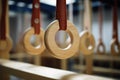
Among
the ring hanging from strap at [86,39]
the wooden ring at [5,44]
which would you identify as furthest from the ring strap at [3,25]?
the ring hanging from strap at [86,39]

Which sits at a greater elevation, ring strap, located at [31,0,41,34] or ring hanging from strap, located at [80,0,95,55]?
ring strap, located at [31,0,41,34]

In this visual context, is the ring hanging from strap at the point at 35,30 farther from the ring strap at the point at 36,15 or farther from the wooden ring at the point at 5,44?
the wooden ring at the point at 5,44

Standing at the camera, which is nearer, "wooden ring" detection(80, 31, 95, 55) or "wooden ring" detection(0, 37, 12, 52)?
"wooden ring" detection(80, 31, 95, 55)

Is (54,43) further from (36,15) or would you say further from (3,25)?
(3,25)

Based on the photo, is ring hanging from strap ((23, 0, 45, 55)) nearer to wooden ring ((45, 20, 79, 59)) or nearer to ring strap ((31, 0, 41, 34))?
ring strap ((31, 0, 41, 34))

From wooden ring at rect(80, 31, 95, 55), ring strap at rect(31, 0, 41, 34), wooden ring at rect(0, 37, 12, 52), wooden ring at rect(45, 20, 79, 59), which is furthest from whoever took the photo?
wooden ring at rect(0, 37, 12, 52)

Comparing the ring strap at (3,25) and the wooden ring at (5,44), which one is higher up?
the ring strap at (3,25)

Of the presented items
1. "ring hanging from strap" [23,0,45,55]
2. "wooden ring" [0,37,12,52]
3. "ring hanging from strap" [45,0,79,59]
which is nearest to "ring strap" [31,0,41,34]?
"ring hanging from strap" [23,0,45,55]

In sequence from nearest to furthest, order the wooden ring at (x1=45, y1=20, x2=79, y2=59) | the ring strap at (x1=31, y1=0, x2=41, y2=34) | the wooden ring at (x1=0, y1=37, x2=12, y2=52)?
the wooden ring at (x1=45, y1=20, x2=79, y2=59), the ring strap at (x1=31, y1=0, x2=41, y2=34), the wooden ring at (x1=0, y1=37, x2=12, y2=52)

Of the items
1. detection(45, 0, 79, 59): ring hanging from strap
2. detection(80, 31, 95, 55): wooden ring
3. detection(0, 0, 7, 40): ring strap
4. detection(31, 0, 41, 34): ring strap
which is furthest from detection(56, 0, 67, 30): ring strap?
detection(0, 0, 7, 40): ring strap

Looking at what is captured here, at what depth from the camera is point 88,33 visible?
2.64 feet

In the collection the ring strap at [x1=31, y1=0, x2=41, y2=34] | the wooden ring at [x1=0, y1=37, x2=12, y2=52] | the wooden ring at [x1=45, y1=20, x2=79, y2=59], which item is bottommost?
the wooden ring at [x1=0, y1=37, x2=12, y2=52]

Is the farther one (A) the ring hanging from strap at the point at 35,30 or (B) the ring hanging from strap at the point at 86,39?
(B) the ring hanging from strap at the point at 86,39

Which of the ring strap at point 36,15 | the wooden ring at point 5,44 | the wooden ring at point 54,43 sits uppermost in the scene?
the ring strap at point 36,15
